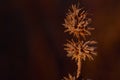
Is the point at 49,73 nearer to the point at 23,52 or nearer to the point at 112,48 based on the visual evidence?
the point at 23,52

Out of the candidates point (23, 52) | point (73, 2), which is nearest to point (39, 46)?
point (23, 52)

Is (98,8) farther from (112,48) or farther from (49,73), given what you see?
(49,73)

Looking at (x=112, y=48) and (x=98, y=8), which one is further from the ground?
(x=98, y=8)

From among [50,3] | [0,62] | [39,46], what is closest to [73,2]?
[50,3]

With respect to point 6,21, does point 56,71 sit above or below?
below

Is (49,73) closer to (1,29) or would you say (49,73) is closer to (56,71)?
(56,71)
